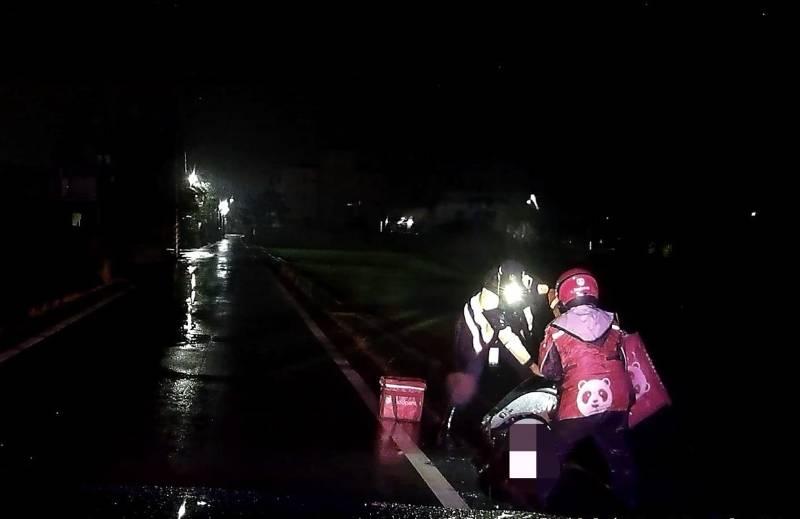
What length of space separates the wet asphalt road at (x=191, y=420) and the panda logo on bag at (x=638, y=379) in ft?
→ 5.18

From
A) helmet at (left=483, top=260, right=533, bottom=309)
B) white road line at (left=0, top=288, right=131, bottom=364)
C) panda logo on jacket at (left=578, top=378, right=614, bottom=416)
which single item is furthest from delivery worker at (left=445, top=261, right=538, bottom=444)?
white road line at (left=0, top=288, right=131, bottom=364)

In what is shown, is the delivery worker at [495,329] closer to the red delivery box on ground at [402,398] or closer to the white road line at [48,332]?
the red delivery box on ground at [402,398]

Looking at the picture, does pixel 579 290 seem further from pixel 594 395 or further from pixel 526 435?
pixel 526 435

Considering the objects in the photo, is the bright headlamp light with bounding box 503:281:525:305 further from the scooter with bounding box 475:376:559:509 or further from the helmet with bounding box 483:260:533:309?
the scooter with bounding box 475:376:559:509

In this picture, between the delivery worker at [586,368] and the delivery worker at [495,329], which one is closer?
the delivery worker at [586,368]

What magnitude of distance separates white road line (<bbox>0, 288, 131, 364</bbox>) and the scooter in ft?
29.0

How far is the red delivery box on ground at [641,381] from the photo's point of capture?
5.50 metres

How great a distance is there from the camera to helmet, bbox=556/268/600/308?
17.3 ft

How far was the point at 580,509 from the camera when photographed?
619 cm

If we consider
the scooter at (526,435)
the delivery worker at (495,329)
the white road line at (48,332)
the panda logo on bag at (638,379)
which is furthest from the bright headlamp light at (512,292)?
the white road line at (48,332)

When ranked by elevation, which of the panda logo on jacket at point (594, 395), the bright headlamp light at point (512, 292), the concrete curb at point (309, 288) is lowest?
the concrete curb at point (309, 288)

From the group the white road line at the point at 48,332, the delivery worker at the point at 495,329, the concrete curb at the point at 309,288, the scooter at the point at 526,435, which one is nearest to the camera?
the scooter at the point at 526,435

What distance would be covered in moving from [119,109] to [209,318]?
91.4 feet

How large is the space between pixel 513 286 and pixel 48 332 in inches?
462
